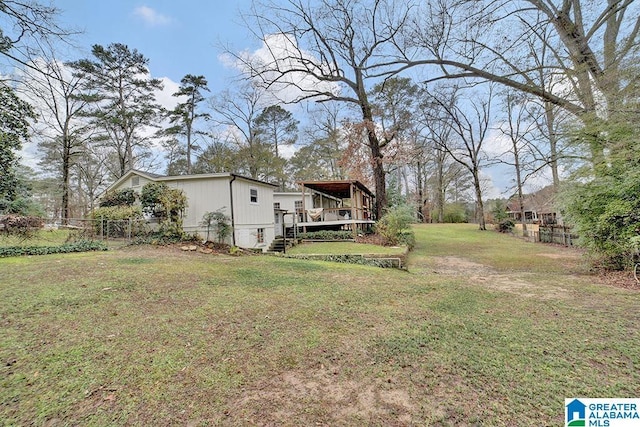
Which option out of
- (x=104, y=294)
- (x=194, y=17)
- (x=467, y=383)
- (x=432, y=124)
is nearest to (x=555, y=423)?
(x=467, y=383)

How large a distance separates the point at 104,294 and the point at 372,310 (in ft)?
14.9

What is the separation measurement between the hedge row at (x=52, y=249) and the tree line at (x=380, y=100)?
424 centimetres

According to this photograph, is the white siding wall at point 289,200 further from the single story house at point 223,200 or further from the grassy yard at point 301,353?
the grassy yard at point 301,353

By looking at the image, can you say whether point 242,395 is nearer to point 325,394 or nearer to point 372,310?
point 325,394

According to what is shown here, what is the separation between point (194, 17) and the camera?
1063cm

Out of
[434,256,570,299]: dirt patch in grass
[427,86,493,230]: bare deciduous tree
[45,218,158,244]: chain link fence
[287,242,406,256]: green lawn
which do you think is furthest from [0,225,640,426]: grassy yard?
[427,86,493,230]: bare deciduous tree

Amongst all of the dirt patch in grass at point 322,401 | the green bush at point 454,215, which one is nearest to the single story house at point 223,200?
the dirt patch in grass at point 322,401

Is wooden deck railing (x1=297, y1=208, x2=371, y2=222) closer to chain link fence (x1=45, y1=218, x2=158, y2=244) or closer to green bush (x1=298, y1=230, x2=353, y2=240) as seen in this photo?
green bush (x1=298, y1=230, x2=353, y2=240)

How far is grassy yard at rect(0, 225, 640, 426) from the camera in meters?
2.22

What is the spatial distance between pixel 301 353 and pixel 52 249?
10798mm

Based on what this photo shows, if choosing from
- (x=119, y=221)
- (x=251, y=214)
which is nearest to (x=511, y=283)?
(x=251, y=214)

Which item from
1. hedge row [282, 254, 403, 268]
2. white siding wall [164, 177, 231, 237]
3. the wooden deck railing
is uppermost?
Answer: white siding wall [164, 177, 231, 237]

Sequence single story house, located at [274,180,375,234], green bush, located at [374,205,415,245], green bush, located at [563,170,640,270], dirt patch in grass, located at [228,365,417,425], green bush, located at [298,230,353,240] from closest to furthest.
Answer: dirt patch in grass, located at [228,365,417,425] < green bush, located at [563,170,640,270] < green bush, located at [374,205,415,245] < green bush, located at [298,230,353,240] < single story house, located at [274,180,375,234]

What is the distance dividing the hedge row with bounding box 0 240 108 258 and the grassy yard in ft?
15.5
